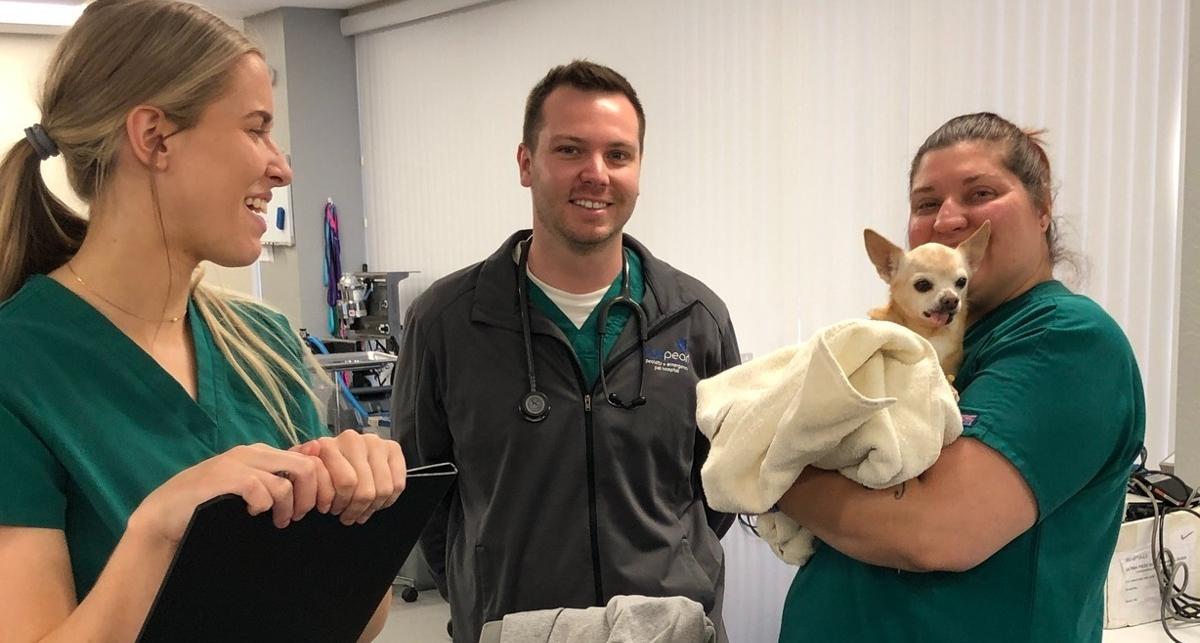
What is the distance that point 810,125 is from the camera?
393 centimetres

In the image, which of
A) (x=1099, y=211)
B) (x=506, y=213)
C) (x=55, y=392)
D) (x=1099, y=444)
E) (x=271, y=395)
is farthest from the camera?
(x=506, y=213)

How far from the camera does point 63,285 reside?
3.65 ft

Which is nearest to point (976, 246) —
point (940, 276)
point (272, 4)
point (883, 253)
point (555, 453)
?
point (940, 276)

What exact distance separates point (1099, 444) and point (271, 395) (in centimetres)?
104

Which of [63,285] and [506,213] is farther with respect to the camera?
[506,213]

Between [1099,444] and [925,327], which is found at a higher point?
[925,327]

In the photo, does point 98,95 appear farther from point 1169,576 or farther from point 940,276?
point 1169,576

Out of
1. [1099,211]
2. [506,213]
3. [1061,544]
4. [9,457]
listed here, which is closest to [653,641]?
[1061,544]

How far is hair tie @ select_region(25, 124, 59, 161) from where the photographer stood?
1.15 meters

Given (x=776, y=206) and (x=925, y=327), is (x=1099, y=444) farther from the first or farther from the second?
(x=776, y=206)

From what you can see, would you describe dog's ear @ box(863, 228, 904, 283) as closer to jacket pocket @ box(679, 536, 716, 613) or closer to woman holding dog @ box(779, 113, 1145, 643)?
woman holding dog @ box(779, 113, 1145, 643)

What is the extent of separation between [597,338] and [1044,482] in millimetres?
1004

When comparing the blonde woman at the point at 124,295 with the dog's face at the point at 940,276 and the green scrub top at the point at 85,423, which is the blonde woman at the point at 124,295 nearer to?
the green scrub top at the point at 85,423

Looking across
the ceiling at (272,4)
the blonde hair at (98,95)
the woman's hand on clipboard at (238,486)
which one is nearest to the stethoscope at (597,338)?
the blonde hair at (98,95)
